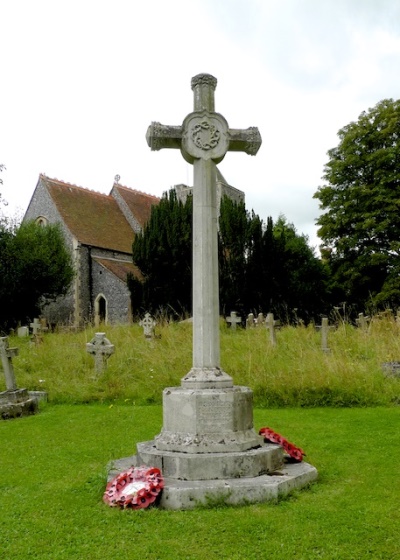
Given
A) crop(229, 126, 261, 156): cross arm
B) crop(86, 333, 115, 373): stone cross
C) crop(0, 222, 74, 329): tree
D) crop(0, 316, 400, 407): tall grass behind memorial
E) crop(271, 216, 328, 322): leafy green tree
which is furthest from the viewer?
crop(0, 222, 74, 329): tree

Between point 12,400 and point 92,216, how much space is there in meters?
23.2

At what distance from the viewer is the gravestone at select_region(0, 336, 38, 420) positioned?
27.5ft

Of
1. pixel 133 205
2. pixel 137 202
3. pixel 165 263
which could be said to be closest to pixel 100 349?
pixel 165 263

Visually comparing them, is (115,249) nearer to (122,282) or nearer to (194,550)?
(122,282)

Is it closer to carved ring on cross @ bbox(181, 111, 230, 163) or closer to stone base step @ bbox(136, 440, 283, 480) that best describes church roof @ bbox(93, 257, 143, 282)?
carved ring on cross @ bbox(181, 111, 230, 163)

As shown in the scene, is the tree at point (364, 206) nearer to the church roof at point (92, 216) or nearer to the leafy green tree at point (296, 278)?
the leafy green tree at point (296, 278)


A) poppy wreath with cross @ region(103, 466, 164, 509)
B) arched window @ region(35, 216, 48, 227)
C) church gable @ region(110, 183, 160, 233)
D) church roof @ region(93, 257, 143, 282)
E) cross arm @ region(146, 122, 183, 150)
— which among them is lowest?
poppy wreath with cross @ region(103, 466, 164, 509)

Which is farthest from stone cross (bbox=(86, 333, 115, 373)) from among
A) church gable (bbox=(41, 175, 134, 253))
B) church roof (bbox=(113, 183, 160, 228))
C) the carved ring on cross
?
church roof (bbox=(113, 183, 160, 228))

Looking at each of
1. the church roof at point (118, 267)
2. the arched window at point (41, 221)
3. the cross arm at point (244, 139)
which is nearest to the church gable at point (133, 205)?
the church roof at point (118, 267)

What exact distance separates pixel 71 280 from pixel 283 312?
11.5 metres

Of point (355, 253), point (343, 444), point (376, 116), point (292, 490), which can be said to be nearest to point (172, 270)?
point (355, 253)

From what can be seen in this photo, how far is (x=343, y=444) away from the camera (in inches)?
221

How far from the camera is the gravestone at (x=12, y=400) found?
8375mm

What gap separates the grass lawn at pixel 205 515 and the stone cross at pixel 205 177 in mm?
1312
